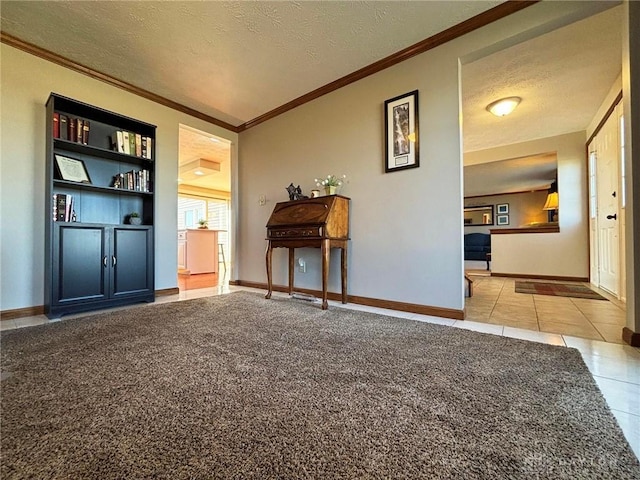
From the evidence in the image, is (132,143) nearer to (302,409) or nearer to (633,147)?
(302,409)

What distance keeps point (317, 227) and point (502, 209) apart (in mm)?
8975

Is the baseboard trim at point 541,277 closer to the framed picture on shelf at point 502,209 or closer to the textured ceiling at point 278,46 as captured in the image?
the textured ceiling at point 278,46

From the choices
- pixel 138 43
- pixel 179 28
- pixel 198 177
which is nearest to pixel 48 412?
pixel 179 28

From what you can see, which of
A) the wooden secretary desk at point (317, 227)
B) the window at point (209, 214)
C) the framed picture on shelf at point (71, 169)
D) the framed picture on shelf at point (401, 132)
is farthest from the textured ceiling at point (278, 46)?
the window at point (209, 214)

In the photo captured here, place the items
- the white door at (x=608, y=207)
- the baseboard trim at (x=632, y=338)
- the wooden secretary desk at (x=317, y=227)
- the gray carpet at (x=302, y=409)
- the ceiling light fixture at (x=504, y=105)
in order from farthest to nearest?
1. the ceiling light fixture at (x=504, y=105)
2. the white door at (x=608, y=207)
3. the wooden secretary desk at (x=317, y=227)
4. the baseboard trim at (x=632, y=338)
5. the gray carpet at (x=302, y=409)

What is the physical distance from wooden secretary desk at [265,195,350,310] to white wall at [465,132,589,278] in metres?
4.05

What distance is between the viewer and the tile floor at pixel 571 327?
1.00 meters

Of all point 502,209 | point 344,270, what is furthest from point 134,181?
point 502,209

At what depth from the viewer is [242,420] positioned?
2.75ft

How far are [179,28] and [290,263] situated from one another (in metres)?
2.29

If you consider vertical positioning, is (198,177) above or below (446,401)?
above

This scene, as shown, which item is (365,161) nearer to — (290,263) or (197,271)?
(290,263)

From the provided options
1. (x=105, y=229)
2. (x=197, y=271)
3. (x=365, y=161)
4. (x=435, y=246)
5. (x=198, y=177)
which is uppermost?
(x=198, y=177)

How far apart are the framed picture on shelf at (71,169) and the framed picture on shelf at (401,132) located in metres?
2.85
